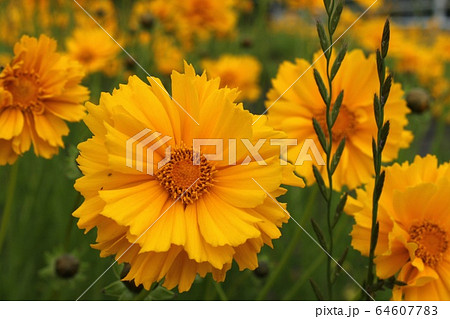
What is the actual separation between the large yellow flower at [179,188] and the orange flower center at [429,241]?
0.78 feet

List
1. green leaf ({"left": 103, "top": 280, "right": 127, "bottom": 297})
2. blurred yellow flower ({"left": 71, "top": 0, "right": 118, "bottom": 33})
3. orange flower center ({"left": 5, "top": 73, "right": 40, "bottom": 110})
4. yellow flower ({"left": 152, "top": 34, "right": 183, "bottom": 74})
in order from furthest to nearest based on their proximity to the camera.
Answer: blurred yellow flower ({"left": 71, "top": 0, "right": 118, "bottom": 33})
yellow flower ({"left": 152, "top": 34, "right": 183, "bottom": 74})
orange flower center ({"left": 5, "top": 73, "right": 40, "bottom": 110})
green leaf ({"left": 103, "top": 280, "right": 127, "bottom": 297})

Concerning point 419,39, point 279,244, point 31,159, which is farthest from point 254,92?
point 419,39

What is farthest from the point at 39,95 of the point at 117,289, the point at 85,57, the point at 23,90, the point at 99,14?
the point at 99,14

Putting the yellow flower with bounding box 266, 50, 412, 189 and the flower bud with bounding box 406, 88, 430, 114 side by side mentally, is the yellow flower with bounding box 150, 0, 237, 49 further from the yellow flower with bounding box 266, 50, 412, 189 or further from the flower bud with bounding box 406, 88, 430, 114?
the yellow flower with bounding box 266, 50, 412, 189

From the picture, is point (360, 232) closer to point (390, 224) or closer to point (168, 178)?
point (390, 224)

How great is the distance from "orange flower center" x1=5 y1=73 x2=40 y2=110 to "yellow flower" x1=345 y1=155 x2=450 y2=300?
630 millimetres

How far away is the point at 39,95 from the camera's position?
1.03 metres

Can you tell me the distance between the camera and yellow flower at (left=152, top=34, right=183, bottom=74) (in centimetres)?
220

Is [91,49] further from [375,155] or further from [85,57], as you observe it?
[375,155]

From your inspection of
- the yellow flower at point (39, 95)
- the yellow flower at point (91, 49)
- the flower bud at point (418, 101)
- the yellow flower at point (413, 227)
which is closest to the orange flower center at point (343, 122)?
the yellow flower at point (413, 227)

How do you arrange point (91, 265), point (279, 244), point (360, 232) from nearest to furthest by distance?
point (360, 232) → point (91, 265) → point (279, 244)

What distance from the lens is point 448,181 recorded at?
82cm

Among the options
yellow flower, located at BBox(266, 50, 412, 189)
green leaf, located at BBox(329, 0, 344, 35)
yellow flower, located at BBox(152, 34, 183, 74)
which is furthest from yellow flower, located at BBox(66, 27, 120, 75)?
green leaf, located at BBox(329, 0, 344, 35)

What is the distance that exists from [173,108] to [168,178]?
0.33ft
